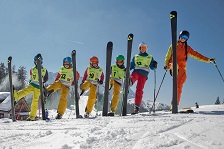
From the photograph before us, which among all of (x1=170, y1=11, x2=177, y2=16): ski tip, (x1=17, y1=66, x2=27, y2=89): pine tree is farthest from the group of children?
(x1=17, y1=66, x2=27, y2=89): pine tree

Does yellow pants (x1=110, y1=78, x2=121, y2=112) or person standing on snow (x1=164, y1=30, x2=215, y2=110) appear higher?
person standing on snow (x1=164, y1=30, x2=215, y2=110)

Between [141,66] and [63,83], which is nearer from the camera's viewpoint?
[141,66]

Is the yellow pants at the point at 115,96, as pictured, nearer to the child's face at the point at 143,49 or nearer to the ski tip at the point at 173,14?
the child's face at the point at 143,49

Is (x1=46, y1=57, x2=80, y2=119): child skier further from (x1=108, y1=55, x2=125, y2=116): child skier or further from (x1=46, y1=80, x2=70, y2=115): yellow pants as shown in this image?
(x1=108, y1=55, x2=125, y2=116): child skier

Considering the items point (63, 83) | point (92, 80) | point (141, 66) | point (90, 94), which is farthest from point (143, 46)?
point (63, 83)

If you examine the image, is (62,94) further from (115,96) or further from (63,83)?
(115,96)

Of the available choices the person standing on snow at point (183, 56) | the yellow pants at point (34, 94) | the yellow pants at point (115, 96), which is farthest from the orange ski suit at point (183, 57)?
the yellow pants at point (34, 94)

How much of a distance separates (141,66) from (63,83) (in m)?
2.77

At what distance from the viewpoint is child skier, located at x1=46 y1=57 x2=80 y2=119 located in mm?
8180

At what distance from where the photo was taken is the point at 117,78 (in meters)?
8.02

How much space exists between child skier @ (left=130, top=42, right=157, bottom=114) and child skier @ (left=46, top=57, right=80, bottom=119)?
2.09 meters

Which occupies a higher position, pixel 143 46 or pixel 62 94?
pixel 143 46

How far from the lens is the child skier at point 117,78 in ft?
25.6

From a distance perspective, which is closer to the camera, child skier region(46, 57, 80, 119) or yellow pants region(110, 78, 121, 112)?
yellow pants region(110, 78, 121, 112)
